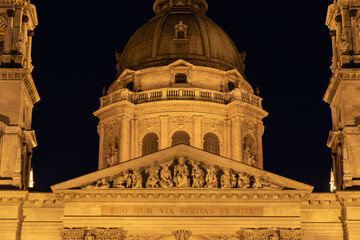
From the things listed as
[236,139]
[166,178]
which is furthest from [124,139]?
[166,178]

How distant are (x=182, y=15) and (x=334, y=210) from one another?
79.3ft

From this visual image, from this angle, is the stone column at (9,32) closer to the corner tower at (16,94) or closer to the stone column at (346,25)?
the corner tower at (16,94)

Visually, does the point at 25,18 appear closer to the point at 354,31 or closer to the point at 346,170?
the point at 354,31

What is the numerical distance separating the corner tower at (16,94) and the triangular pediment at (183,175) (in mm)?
3284

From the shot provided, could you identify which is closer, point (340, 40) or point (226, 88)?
point (340, 40)

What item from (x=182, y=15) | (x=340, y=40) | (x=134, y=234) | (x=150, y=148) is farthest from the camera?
(x=182, y=15)

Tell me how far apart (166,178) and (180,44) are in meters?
20.4

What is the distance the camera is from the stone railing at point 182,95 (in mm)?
59438

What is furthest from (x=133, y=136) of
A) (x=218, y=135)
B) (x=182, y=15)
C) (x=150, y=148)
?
(x=182, y=15)

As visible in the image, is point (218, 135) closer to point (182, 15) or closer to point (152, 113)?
point (152, 113)

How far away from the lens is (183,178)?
43562 millimetres

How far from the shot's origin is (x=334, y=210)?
44.7m

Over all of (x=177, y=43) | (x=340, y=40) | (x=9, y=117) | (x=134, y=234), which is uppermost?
(x=177, y=43)

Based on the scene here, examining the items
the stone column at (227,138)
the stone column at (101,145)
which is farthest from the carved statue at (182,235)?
the stone column at (101,145)
